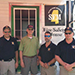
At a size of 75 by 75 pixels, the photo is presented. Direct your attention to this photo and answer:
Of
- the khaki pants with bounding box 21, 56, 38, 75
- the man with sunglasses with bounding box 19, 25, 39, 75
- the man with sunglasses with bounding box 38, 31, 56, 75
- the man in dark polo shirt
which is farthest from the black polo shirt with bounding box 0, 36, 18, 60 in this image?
the man with sunglasses with bounding box 38, 31, 56, 75

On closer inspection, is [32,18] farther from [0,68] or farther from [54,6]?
[0,68]

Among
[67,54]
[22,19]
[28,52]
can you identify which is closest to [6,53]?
[28,52]

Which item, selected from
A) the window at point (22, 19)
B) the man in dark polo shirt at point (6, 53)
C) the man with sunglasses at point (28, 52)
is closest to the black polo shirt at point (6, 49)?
the man in dark polo shirt at point (6, 53)

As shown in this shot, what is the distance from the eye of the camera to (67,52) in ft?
8.56

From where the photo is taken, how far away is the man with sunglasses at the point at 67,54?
2594 millimetres

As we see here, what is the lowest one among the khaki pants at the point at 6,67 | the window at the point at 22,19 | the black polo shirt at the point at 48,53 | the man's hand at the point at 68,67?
the khaki pants at the point at 6,67

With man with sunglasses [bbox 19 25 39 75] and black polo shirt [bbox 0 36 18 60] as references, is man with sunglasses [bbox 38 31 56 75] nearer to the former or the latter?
man with sunglasses [bbox 19 25 39 75]

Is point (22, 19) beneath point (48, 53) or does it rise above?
above

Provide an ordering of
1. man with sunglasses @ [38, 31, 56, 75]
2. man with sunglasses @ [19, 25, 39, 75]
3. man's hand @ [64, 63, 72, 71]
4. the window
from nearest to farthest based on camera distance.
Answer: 1. man's hand @ [64, 63, 72, 71]
2. man with sunglasses @ [38, 31, 56, 75]
3. man with sunglasses @ [19, 25, 39, 75]
4. the window

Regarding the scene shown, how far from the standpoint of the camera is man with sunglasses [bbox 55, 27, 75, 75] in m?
2.59

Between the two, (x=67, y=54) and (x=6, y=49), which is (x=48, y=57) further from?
(x=6, y=49)

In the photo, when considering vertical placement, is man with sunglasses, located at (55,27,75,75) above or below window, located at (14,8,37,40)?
below

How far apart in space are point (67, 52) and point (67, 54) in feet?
0.16

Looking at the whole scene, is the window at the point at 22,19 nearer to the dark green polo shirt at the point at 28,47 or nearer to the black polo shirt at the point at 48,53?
the dark green polo shirt at the point at 28,47
